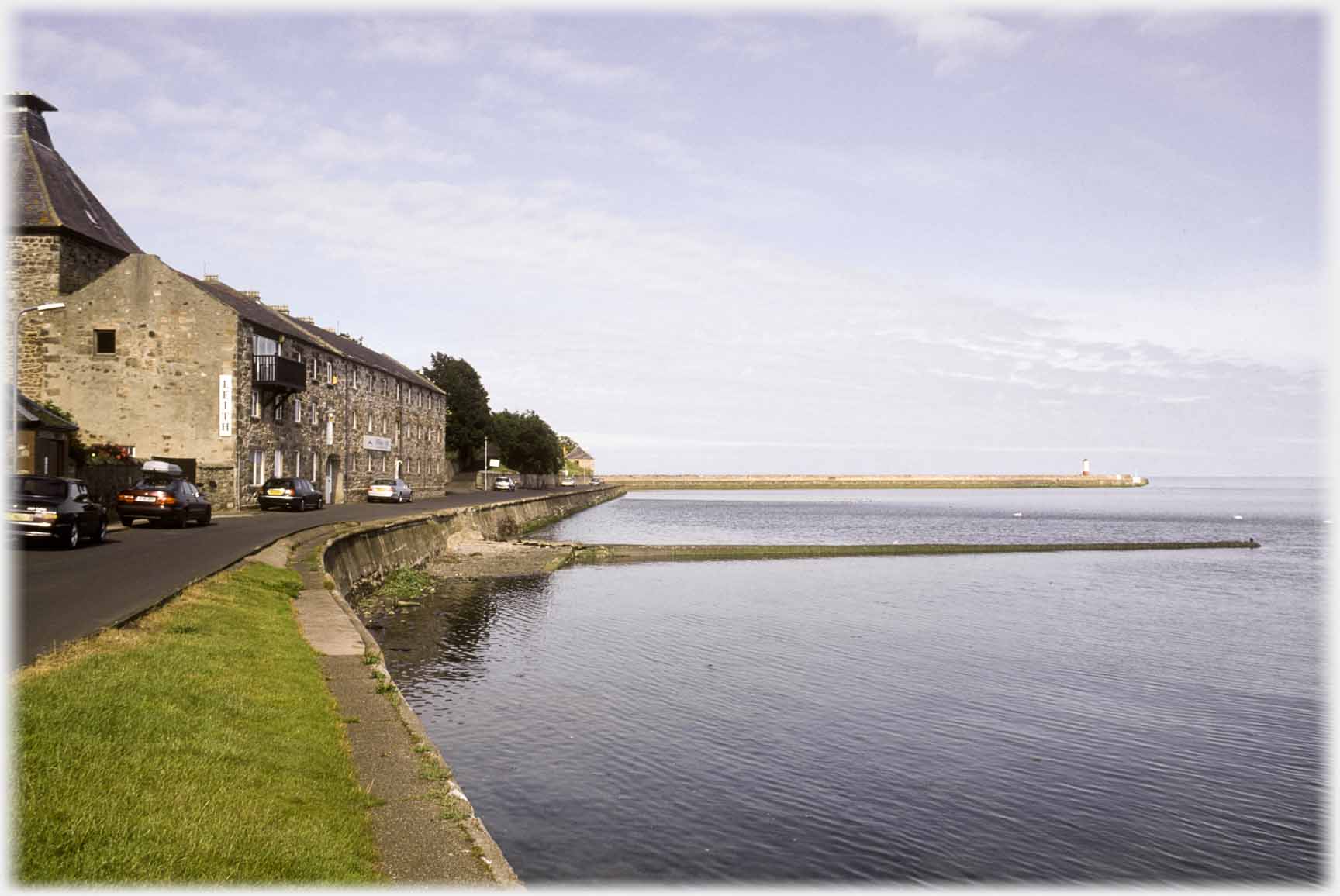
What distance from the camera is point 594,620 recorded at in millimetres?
30859

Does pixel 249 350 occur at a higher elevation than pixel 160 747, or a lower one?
higher

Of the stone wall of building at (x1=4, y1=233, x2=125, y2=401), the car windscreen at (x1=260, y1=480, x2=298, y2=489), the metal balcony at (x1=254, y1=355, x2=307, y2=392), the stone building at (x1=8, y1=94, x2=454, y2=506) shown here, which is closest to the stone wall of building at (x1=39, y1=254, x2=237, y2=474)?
the stone building at (x1=8, y1=94, x2=454, y2=506)

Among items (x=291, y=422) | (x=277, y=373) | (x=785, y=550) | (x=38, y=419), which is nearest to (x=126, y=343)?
(x=277, y=373)

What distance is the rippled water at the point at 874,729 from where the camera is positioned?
40.8 feet

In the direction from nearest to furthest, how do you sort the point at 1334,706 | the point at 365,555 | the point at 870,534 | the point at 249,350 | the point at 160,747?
1. the point at 160,747
2. the point at 1334,706
3. the point at 365,555
4. the point at 249,350
5. the point at 870,534

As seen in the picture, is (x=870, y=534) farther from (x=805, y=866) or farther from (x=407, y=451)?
(x=805, y=866)

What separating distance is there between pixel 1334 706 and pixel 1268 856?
1054cm

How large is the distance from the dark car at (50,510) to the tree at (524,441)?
3759 inches

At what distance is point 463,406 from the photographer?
386ft

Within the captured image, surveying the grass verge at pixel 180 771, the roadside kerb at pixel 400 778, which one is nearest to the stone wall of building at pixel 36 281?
the roadside kerb at pixel 400 778

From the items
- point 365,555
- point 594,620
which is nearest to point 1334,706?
point 594,620

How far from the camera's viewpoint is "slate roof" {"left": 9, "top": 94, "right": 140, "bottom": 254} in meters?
46.6

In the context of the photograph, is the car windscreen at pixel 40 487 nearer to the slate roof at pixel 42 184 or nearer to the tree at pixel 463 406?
the slate roof at pixel 42 184

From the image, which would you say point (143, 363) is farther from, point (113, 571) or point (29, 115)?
point (113, 571)
